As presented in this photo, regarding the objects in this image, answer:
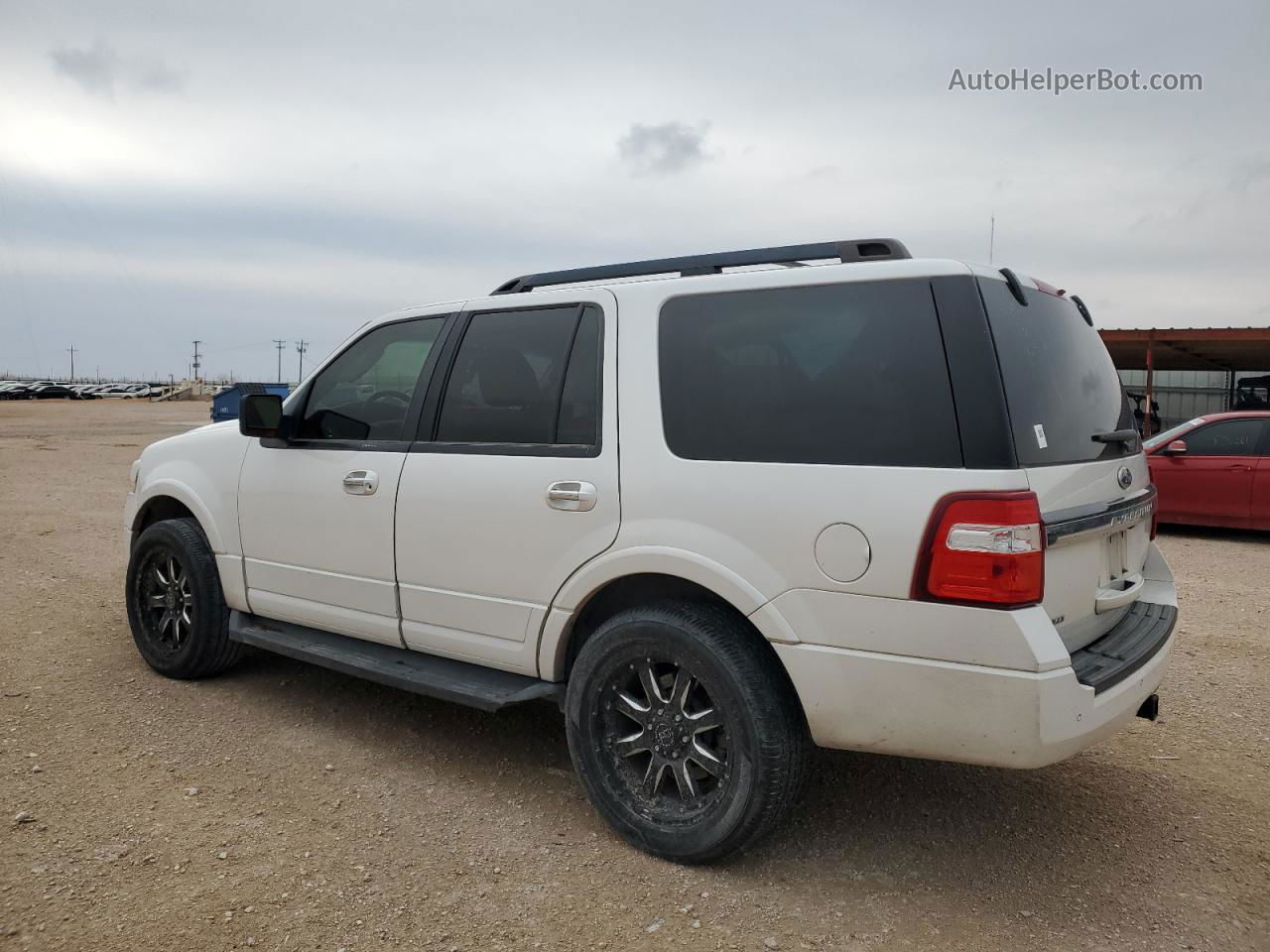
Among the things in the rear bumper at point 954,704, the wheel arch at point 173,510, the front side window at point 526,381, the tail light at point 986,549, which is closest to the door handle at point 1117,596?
the rear bumper at point 954,704

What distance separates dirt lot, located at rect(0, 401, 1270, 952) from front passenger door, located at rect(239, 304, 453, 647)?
0.62 metres

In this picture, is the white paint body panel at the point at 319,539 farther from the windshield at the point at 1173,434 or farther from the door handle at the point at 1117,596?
the windshield at the point at 1173,434

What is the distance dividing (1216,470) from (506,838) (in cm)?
951

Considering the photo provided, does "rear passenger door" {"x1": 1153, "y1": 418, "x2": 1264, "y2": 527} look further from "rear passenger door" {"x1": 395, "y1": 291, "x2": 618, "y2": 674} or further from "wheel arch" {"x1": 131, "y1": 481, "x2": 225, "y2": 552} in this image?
"wheel arch" {"x1": 131, "y1": 481, "x2": 225, "y2": 552}

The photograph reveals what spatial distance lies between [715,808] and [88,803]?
2383 millimetres

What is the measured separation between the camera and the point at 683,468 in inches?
130

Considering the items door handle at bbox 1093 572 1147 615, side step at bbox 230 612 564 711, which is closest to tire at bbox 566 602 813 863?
side step at bbox 230 612 564 711

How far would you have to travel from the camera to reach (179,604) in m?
5.12

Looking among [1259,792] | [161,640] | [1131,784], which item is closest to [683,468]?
[1131,784]

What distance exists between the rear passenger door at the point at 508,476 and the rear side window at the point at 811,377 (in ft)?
1.04

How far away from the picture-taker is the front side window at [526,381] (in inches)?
144

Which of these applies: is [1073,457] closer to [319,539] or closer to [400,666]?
[400,666]

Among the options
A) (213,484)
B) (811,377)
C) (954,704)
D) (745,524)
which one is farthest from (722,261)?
(213,484)

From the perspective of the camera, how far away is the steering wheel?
4235 mm
